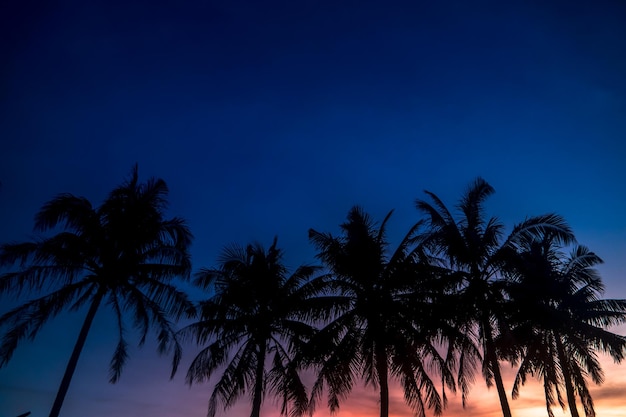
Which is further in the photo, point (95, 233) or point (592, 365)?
point (592, 365)

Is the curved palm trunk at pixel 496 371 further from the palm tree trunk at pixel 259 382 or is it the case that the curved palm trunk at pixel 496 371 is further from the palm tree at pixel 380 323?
the palm tree trunk at pixel 259 382

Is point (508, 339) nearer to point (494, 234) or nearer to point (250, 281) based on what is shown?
point (494, 234)

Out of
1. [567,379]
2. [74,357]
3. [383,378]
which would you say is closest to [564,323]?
[567,379]

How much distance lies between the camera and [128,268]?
20484 mm

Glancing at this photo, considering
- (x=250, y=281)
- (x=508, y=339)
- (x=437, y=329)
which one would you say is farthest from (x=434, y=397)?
(x=250, y=281)

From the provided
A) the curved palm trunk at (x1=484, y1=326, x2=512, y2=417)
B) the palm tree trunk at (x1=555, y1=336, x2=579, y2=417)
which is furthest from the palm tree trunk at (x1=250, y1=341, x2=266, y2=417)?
the palm tree trunk at (x1=555, y1=336, x2=579, y2=417)

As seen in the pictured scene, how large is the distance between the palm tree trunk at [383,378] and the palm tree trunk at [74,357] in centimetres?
1313

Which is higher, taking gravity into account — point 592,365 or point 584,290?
point 584,290

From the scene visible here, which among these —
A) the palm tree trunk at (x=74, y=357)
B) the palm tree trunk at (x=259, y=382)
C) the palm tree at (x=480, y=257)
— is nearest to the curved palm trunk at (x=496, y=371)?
the palm tree at (x=480, y=257)

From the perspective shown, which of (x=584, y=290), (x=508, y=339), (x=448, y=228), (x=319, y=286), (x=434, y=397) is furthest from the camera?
(x=584, y=290)

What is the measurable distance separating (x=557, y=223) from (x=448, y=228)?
15.8ft

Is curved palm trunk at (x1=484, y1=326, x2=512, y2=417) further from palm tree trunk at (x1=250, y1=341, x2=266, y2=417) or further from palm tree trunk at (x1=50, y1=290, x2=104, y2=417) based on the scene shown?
palm tree trunk at (x1=50, y1=290, x2=104, y2=417)

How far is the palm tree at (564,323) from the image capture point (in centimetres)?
2330

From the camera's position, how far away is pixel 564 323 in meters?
23.4
